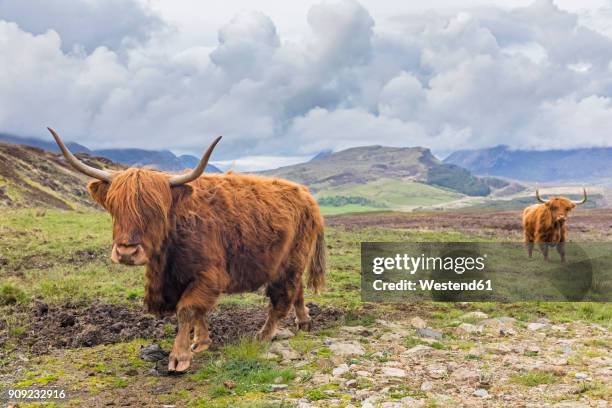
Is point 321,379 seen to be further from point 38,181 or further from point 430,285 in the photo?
point 38,181

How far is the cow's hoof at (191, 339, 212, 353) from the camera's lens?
7146 millimetres

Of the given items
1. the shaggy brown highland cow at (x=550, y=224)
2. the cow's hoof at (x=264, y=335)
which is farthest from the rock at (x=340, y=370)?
the shaggy brown highland cow at (x=550, y=224)

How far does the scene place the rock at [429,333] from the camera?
7648mm

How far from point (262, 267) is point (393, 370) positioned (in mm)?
2377

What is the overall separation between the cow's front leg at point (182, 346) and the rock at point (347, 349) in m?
1.80

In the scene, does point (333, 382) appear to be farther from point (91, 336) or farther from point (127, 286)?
point (127, 286)

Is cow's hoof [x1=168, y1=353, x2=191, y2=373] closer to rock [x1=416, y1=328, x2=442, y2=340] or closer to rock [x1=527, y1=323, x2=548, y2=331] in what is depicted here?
rock [x1=416, y1=328, x2=442, y2=340]

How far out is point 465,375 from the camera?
5.63 meters

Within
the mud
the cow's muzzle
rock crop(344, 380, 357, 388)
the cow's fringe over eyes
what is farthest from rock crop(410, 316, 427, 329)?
the mud

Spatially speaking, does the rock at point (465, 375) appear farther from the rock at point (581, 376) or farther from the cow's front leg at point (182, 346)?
the cow's front leg at point (182, 346)

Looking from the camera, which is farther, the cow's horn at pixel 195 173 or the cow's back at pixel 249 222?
the cow's back at pixel 249 222

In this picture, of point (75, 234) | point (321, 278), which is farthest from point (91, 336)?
point (75, 234)

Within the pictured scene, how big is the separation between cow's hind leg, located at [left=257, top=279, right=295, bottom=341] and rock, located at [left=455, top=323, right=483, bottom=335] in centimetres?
248

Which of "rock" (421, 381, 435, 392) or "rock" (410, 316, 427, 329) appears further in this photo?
"rock" (410, 316, 427, 329)
